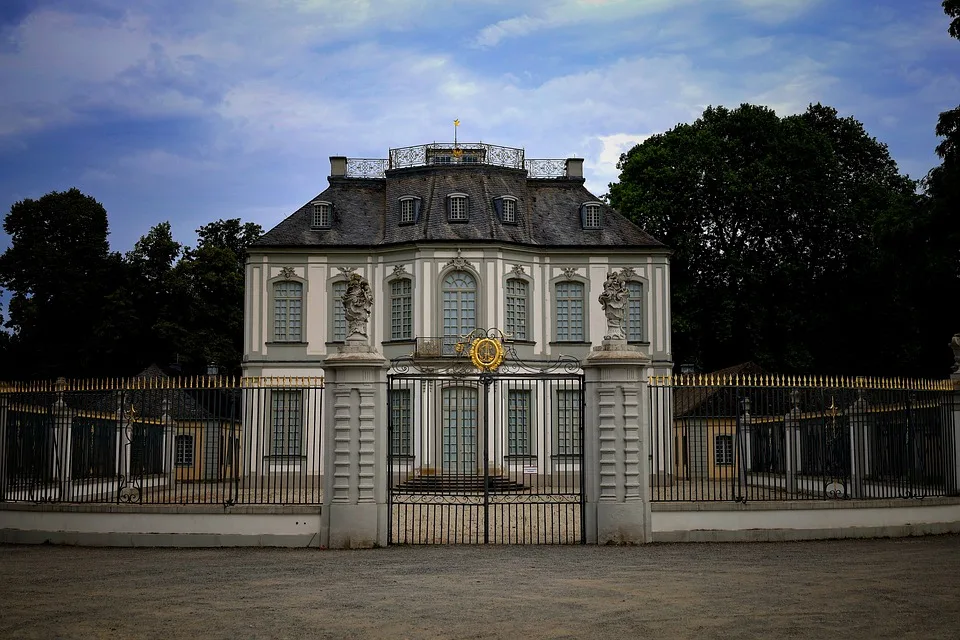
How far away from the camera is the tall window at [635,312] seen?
37.7 metres

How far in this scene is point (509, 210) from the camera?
37.9m

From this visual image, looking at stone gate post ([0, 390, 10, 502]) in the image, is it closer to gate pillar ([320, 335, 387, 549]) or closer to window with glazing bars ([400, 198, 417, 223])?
gate pillar ([320, 335, 387, 549])

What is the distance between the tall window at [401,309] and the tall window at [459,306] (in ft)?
3.90

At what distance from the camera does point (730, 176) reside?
4378 centimetres

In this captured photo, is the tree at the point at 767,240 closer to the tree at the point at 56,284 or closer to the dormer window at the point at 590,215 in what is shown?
the dormer window at the point at 590,215

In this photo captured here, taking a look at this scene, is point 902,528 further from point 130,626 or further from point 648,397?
point 130,626

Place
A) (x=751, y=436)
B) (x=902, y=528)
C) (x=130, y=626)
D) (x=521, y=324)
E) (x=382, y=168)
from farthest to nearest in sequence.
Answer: (x=382, y=168), (x=521, y=324), (x=751, y=436), (x=902, y=528), (x=130, y=626)

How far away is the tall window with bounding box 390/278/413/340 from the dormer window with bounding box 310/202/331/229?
3.31 m

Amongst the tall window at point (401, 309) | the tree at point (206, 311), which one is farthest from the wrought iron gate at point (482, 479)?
the tree at point (206, 311)

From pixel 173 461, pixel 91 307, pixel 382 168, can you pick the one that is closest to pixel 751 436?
pixel 173 461

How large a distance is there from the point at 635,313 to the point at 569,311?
2.23m

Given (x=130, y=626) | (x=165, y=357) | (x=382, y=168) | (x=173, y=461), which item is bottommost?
(x=130, y=626)

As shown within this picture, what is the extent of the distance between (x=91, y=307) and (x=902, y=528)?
134 ft

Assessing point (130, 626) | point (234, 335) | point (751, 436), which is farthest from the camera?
point (234, 335)
